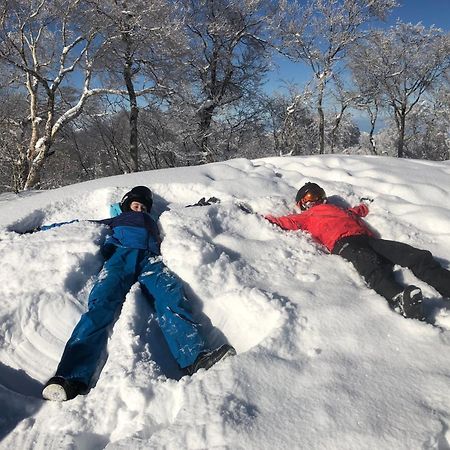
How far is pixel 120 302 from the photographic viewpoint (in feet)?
9.03

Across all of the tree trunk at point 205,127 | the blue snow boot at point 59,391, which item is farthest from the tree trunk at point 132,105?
the blue snow boot at point 59,391

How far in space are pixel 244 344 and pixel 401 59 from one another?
67.0ft

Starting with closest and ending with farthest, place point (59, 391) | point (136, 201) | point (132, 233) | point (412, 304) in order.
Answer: point (59, 391) < point (412, 304) < point (132, 233) < point (136, 201)

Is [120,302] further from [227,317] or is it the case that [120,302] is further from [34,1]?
[34,1]

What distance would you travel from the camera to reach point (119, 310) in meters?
2.71

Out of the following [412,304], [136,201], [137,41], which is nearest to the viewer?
[412,304]

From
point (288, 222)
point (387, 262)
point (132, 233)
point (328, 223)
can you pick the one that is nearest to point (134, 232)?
point (132, 233)

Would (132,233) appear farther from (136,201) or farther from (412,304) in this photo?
(412,304)

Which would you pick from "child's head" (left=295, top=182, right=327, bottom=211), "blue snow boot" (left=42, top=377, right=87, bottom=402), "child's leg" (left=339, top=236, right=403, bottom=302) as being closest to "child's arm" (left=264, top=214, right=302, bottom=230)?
"child's head" (left=295, top=182, right=327, bottom=211)

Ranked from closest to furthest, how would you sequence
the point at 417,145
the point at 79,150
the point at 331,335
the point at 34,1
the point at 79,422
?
1. the point at 79,422
2. the point at 331,335
3. the point at 34,1
4. the point at 79,150
5. the point at 417,145

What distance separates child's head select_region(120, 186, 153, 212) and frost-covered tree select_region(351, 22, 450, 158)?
1759cm

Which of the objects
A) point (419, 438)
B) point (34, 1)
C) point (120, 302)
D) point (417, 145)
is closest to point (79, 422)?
point (120, 302)

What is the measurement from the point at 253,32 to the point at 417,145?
20.9m

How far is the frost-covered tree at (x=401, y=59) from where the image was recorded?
18109mm
